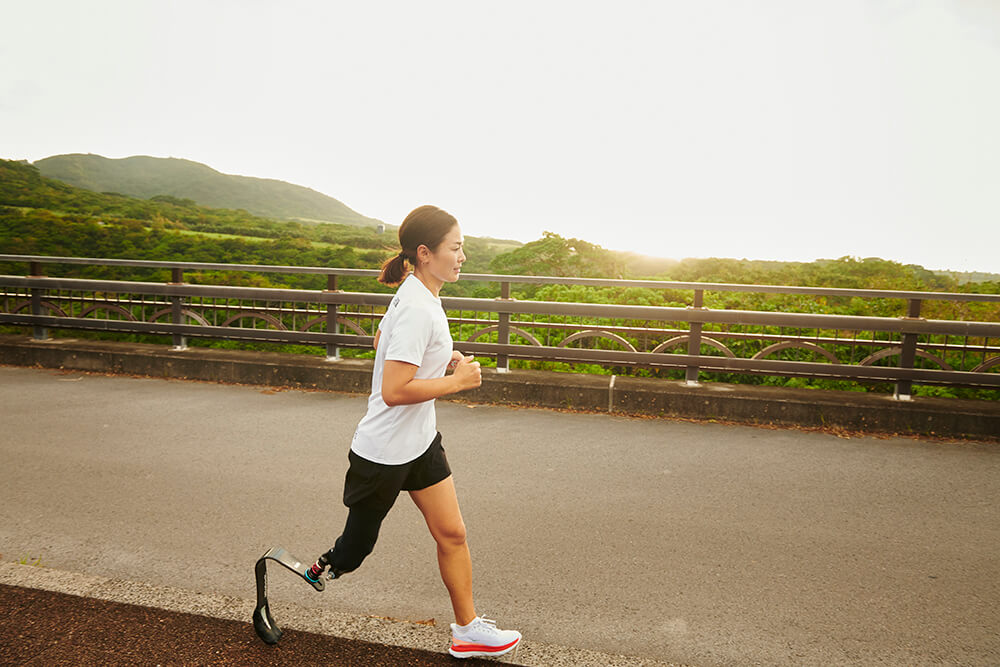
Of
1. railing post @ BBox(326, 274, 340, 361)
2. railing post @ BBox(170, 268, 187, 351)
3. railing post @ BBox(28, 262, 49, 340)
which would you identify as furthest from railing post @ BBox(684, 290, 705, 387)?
railing post @ BBox(28, 262, 49, 340)

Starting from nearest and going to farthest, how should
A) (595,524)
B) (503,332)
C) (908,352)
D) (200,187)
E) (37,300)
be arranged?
(595,524) → (908,352) → (503,332) → (37,300) → (200,187)

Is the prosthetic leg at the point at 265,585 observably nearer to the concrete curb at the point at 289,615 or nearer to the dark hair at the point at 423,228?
the concrete curb at the point at 289,615

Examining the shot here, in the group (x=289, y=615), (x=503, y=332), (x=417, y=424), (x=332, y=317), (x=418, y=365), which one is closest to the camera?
(x=418, y=365)

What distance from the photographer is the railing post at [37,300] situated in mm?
9484

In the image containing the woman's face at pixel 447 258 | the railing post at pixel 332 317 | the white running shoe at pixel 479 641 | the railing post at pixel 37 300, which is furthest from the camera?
the railing post at pixel 37 300

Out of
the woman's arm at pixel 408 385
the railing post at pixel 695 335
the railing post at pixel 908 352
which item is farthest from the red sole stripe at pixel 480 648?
the railing post at pixel 908 352

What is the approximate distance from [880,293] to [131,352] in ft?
28.6

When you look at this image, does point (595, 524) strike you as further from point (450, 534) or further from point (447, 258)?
point (447, 258)

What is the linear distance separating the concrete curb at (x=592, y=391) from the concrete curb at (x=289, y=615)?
15.2 feet

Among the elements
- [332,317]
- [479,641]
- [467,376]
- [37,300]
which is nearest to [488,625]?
[479,641]

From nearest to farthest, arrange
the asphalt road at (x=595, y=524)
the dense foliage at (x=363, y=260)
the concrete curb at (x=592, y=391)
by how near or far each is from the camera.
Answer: the asphalt road at (x=595, y=524), the concrete curb at (x=592, y=391), the dense foliage at (x=363, y=260)

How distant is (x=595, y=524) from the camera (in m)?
4.33

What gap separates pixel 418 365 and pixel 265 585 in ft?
3.92

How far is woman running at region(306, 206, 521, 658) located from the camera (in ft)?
8.03
